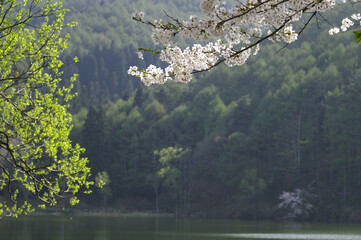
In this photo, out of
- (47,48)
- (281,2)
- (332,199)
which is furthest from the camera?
(332,199)

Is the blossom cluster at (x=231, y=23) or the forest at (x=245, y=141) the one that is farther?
the forest at (x=245, y=141)

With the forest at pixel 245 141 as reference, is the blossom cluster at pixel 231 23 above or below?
below

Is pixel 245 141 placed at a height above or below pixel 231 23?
above

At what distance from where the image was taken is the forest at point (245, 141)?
7894cm

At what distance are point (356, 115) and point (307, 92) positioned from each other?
458 inches

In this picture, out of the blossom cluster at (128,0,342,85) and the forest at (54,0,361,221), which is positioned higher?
the forest at (54,0,361,221)

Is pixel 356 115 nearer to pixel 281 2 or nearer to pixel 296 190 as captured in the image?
pixel 296 190

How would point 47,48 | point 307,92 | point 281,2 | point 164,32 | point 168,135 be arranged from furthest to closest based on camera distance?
1. point 168,135
2. point 307,92
3. point 47,48
4. point 164,32
5. point 281,2

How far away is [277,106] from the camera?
89.9 meters

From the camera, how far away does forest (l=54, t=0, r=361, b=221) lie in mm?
78938

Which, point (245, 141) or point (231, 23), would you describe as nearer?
point (231, 23)

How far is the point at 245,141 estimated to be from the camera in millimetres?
89312

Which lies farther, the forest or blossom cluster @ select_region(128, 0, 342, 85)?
the forest

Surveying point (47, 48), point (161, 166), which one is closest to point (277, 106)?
point (161, 166)
